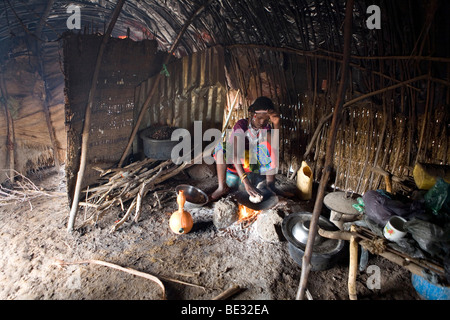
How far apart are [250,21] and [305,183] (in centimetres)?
260

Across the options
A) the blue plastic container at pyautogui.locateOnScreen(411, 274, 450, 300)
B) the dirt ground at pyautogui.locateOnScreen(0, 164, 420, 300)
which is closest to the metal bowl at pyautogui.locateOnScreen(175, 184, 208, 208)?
the dirt ground at pyautogui.locateOnScreen(0, 164, 420, 300)

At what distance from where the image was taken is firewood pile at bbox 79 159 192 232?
3.63 meters

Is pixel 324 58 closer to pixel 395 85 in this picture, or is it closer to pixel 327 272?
pixel 395 85

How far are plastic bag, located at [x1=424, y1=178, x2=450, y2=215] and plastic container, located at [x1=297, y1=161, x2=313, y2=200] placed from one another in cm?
190

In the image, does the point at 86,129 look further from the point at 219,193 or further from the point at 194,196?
the point at 219,193

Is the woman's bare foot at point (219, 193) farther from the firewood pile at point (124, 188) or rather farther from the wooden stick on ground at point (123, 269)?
the wooden stick on ground at point (123, 269)

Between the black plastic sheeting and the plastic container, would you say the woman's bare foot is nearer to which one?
the plastic container

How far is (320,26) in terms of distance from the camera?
138 inches

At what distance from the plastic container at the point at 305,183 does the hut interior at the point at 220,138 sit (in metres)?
0.03

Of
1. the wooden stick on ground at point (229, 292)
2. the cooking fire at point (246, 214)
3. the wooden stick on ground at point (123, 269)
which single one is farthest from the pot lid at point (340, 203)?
the wooden stick on ground at point (123, 269)

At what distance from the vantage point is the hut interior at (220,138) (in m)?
2.62

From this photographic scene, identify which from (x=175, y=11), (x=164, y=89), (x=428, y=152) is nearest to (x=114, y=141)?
(x=164, y=89)

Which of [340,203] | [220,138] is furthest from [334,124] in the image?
[220,138]

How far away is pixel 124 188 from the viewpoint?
13.1 ft
